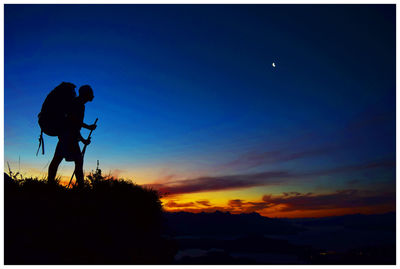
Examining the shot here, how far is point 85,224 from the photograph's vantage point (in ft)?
17.2

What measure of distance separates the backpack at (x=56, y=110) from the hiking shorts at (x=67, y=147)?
8.2 inches

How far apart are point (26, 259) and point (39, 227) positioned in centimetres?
97

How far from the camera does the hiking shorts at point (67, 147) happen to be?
698 centimetres

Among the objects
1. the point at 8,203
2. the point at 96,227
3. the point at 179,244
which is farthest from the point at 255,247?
the point at 8,203

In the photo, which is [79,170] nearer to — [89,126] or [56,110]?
[89,126]

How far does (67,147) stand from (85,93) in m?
1.62

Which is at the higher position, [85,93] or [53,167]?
[85,93]

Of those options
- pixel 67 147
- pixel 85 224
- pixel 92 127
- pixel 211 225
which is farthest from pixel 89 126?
pixel 211 225

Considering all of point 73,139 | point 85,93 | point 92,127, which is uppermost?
point 85,93

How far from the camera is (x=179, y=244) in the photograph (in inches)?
275

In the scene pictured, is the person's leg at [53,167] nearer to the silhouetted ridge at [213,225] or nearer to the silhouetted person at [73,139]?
the silhouetted person at [73,139]

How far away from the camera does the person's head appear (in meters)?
7.29

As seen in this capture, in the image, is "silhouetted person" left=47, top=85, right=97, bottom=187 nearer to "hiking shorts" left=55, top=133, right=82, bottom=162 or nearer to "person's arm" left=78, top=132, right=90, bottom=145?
"hiking shorts" left=55, top=133, right=82, bottom=162

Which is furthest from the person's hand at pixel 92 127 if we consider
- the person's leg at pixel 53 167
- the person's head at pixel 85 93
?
the person's leg at pixel 53 167
